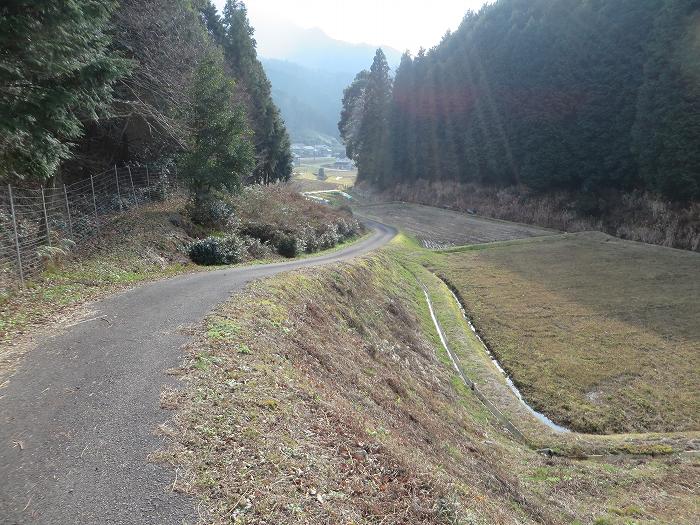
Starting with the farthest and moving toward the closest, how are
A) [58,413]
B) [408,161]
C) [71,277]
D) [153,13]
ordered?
[408,161] → [153,13] → [71,277] → [58,413]

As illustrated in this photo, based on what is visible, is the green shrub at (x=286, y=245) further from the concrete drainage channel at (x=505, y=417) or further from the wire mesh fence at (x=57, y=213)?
the concrete drainage channel at (x=505, y=417)

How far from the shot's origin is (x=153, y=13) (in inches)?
797

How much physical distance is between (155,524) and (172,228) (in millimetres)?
18207

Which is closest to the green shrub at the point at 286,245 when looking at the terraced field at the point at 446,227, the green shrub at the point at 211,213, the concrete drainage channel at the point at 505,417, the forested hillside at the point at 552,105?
the green shrub at the point at 211,213

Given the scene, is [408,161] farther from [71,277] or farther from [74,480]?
[74,480]

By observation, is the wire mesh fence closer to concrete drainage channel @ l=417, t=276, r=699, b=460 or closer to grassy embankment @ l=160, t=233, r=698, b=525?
grassy embankment @ l=160, t=233, r=698, b=525

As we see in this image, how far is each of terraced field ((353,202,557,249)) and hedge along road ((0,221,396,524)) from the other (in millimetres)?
35834

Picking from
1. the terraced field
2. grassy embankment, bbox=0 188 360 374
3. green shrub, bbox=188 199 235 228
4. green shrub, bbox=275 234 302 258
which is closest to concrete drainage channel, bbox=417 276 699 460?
green shrub, bbox=275 234 302 258

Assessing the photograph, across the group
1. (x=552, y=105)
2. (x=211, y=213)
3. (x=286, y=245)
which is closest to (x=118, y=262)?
(x=211, y=213)

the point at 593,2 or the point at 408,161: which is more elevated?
the point at 593,2

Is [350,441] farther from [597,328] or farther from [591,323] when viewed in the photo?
[591,323]

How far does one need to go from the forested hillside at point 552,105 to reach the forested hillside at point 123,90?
3128cm

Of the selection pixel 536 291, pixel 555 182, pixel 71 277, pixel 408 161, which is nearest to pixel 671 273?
pixel 536 291

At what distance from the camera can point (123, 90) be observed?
65.0ft
